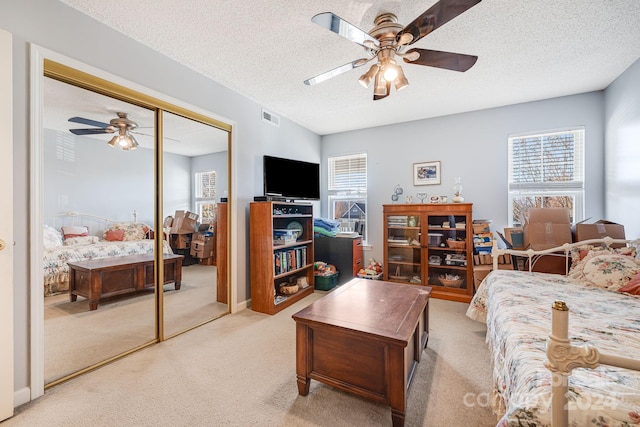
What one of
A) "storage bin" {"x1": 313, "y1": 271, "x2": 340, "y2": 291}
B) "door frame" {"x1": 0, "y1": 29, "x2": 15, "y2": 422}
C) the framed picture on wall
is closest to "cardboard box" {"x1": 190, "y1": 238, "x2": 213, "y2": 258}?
"door frame" {"x1": 0, "y1": 29, "x2": 15, "y2": 422}

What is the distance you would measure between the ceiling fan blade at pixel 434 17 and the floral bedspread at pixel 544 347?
1699mm

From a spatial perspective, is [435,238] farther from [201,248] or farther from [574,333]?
[201,248]

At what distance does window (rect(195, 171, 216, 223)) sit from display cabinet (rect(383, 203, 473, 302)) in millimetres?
2453

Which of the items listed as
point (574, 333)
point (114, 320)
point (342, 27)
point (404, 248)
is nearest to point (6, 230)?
point (114, 320)

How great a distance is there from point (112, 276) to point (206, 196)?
3.70 ft

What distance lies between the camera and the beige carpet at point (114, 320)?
6.26 ft

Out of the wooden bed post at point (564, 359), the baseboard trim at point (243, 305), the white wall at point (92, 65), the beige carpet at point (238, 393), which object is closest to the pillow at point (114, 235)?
the white wall at point (92, 65)

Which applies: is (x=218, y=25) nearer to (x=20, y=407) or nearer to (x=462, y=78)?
(x=462, y=78)

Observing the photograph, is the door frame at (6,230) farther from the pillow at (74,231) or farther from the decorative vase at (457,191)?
the decorative vase at (457,191)

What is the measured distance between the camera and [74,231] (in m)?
2.02

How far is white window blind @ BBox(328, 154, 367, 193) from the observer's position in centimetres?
474

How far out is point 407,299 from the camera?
6.64 feet

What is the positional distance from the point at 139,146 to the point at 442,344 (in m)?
3.25

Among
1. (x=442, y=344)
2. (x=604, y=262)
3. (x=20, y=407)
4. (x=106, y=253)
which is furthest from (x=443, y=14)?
(x=20, y=407)
